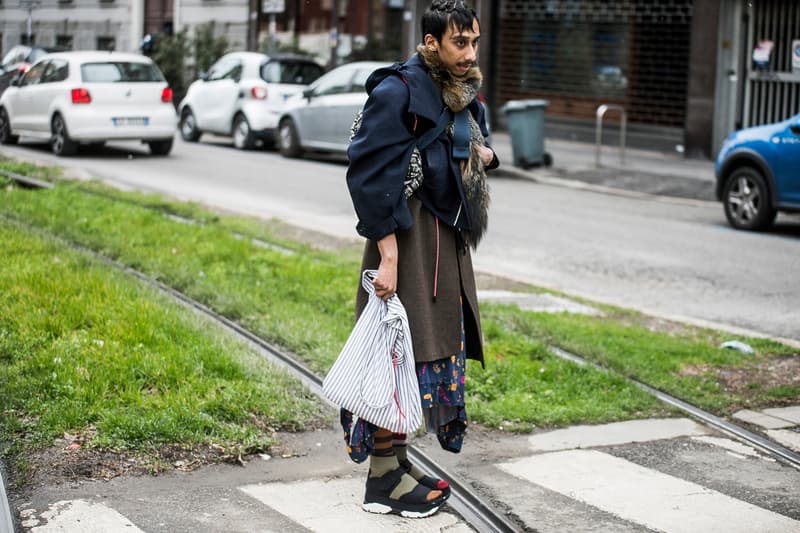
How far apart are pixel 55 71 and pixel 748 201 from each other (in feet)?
35.6

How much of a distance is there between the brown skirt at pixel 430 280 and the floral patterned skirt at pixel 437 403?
0.06m

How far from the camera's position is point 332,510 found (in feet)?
14.3

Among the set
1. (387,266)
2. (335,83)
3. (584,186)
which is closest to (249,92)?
(335,83)

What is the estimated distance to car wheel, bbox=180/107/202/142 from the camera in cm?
2302

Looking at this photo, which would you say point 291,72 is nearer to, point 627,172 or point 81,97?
point 81,97

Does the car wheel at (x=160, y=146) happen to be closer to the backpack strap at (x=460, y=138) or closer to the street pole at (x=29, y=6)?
the backpack strap at (x=460, y=138)

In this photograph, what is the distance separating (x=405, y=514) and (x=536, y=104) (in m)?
15.3

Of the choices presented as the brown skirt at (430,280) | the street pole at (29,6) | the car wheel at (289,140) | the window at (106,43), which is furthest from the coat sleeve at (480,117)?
the window at (106,43)

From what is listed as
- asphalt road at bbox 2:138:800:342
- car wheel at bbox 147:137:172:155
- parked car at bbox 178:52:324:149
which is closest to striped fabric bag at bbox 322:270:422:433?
asphalt road at bbox 2:138:800:342

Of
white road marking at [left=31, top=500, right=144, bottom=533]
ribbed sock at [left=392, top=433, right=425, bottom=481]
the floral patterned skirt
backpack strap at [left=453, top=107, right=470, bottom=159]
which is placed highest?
backpack strap at [left=453, top=107, right=470, bottom=159]

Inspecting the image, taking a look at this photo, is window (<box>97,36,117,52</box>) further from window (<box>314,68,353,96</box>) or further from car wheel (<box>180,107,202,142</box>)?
window (<box>314,68,353,96</box>)

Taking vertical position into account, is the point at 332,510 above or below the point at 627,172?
below

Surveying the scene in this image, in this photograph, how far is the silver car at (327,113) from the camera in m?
19.0

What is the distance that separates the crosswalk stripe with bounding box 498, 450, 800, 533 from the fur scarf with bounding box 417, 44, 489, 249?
3.62ft
